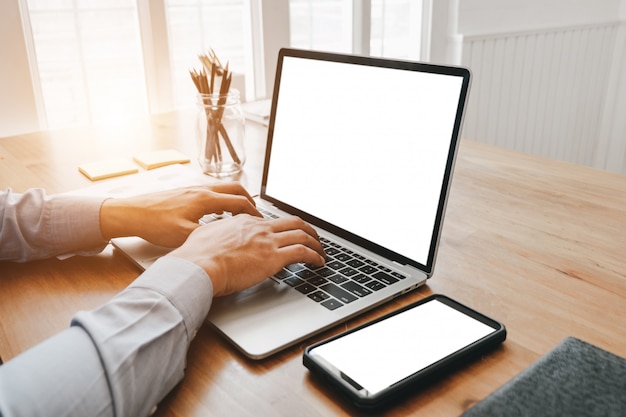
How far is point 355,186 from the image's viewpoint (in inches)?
31.5

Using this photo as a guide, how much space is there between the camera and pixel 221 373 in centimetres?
57

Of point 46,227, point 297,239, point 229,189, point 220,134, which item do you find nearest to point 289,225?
point 297,239

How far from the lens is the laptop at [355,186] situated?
0.65m

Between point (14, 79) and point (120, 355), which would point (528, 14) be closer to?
point (14, 79)

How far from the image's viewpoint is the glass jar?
1.17 metres

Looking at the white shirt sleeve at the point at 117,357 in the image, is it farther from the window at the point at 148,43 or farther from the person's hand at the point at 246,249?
the window at the point at 148,43

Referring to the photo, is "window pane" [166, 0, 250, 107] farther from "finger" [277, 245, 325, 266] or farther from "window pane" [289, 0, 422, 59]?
"finger" [277, 245, 325, 266]

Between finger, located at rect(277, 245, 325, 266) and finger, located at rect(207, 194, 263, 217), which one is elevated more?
finger, located at rect(207, 194, 263, 217)

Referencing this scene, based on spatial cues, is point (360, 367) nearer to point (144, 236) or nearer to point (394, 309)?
point (394, 309)

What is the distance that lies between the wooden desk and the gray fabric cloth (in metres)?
0.05

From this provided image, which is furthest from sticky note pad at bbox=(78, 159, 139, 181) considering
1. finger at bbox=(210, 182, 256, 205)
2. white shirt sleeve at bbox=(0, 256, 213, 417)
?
white shirt sleeve at bbox=(0, 256, 213, 417)

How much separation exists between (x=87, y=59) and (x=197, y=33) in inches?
17.3

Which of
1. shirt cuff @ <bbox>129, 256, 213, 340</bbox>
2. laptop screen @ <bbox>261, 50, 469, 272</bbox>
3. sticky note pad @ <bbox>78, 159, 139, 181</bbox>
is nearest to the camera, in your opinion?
shirt cuff @ <bbox>129, 256, 213, 340</bbox>

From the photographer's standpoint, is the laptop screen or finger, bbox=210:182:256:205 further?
finger, bbox=210:182:256:205
